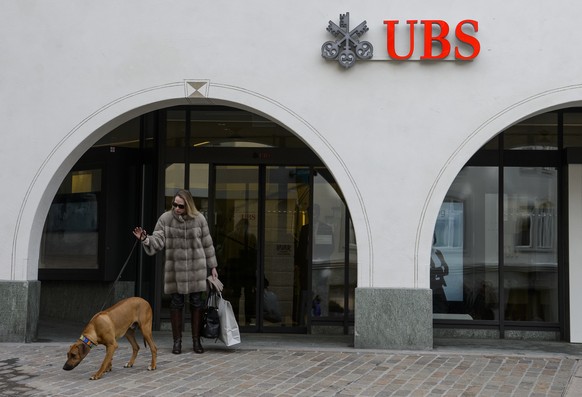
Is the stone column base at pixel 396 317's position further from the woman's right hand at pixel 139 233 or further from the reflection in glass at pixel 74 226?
the reflection in glass at pixel 74 226

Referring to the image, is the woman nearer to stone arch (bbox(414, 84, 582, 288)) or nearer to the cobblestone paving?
the cobblestone paving

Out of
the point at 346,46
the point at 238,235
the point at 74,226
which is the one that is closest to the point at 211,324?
the point at 238,235

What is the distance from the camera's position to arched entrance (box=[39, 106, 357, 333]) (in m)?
10.6

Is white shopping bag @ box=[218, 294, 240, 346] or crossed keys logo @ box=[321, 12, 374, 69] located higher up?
crossed keys logo @ box=[321, 12, 374, 69]

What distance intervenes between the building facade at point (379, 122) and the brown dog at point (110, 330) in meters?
2.36

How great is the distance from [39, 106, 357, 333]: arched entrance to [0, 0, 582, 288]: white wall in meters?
1.73

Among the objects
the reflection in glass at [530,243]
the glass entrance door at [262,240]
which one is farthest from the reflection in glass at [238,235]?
the reflection in glass at [530,243]

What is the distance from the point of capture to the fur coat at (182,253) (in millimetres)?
8359

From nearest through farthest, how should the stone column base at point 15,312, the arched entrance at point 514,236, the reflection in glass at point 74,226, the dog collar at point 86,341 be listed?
the dog collar at point 86,341, the stone column base at point 15,312, the arched entrance at point 514,236, the reflection in glass at point 74,226

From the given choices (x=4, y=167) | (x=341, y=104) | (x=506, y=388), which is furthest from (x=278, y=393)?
(x=4, y=167)

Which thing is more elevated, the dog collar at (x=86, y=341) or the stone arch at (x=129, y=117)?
the stone arch at (x=129, y=117)

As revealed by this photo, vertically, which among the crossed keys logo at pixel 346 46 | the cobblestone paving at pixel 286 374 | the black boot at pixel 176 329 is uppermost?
the crossed keys logo at pixel 346 46

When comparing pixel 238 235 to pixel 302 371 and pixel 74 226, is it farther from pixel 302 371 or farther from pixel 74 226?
pixel 302 371

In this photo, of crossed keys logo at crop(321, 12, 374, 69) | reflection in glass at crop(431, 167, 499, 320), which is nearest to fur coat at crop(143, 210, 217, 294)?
crossed keys logo at crop(321, 12, 374, 69)
